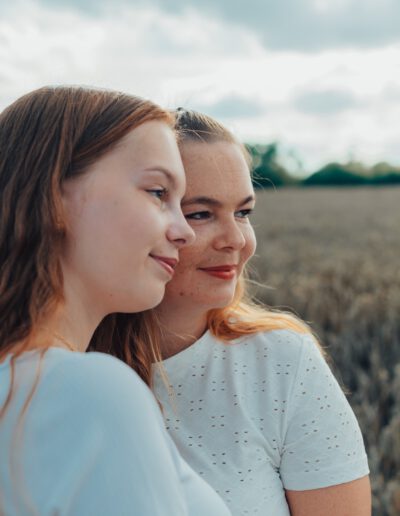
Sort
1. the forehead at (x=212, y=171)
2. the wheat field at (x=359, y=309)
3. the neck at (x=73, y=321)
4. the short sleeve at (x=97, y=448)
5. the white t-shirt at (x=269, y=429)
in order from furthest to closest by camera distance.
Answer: the wheat field at (x=359, y=309)
the forehead at (x=212, y=171)
the white t-shirt at (x=269, y=429)
the neck at (x=73, y=321)
the short sleeve at (x=97, y=448)

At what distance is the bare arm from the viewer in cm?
159

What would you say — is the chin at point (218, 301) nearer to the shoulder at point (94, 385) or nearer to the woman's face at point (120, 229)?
the woman's face at point (120, 229)

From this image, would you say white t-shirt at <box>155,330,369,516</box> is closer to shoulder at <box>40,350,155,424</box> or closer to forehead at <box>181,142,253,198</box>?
forehead at <box>181,142,253,198</box>

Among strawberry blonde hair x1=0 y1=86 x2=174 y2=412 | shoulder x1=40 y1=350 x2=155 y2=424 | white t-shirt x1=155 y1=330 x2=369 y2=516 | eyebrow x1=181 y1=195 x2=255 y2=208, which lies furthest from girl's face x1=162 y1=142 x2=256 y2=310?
shoulder x1=40 y1=350 x2=155 y2=424

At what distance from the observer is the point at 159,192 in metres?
1.23

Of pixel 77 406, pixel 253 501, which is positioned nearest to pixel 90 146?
pixel 77 406

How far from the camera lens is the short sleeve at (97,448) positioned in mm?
913

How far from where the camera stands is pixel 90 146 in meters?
1.19

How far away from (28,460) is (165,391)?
30.0 inches

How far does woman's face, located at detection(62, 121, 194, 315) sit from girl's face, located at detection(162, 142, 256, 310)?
438 millimetres

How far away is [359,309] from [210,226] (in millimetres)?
3761

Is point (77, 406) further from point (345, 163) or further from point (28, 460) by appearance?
point (345, 163)

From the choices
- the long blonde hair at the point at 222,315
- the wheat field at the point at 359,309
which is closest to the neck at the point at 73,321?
the long blonde hair at the point at 222,315

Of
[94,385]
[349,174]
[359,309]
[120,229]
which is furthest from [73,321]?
[349,174]
